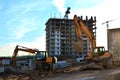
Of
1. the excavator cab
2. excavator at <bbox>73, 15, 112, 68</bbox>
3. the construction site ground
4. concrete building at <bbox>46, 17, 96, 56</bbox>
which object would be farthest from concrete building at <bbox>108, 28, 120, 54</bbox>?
concrete building at <bbox>46, 17, 96, 56</bbox>

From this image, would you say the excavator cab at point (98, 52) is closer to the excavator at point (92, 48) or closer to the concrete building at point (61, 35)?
the excavator at point (92, 48)

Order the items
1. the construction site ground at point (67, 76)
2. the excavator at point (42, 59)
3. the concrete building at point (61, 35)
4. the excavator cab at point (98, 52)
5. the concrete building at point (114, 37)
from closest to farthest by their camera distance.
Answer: the concrete building at point (114, 37) → the construction site ground at point (67, 76) → the excavator at point (42, 59) → the excavator cab at point (98, 52) → the concrete building at point (61, 35)

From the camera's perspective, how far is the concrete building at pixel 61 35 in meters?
130

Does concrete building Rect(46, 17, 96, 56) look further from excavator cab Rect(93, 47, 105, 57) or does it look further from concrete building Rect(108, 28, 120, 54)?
concrete building Rect(108, 28, 120, 54)

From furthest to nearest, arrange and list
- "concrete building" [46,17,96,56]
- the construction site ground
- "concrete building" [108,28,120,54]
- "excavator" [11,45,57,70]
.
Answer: "concrete building" [46,17,96,56] < "excavator" [11,45,57,70] < the construction site ground < "concrete building" [108,28,120,54]

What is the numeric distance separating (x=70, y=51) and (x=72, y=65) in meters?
90.6

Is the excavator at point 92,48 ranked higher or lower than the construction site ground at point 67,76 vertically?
higher

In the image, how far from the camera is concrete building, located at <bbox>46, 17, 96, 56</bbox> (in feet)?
427

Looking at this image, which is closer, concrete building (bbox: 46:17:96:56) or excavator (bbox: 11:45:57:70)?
excavator (bbox: 11:45:57:70)

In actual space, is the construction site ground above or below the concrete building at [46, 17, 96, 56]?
below

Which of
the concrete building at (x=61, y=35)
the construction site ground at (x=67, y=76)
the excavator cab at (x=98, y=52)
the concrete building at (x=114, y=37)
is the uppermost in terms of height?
the concrete building at (x=61, y=35)

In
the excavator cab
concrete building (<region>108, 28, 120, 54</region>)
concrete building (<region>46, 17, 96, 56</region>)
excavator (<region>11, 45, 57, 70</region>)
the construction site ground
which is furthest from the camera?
concrete building (<region>46, 17, 96, 56</region>)

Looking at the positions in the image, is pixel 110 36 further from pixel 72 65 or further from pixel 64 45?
pixel 64 45

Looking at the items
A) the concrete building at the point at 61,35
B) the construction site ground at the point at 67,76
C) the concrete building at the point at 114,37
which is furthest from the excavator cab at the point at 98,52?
the concrete building at the point at 61,35
